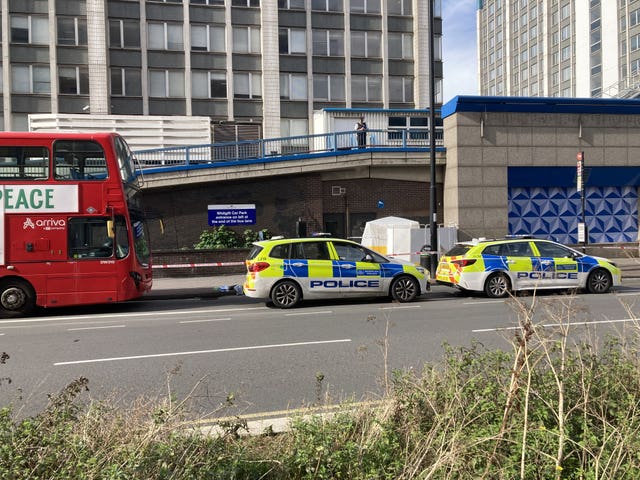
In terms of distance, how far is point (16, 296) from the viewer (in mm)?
11930

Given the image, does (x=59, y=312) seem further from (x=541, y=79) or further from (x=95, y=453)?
(x=541, y=79)

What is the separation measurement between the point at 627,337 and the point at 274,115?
110ft

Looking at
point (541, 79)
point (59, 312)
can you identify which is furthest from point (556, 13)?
point (59, 312)

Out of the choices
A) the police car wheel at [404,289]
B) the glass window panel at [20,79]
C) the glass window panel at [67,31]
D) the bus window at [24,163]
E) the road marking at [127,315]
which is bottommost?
the road marking at [127,315]

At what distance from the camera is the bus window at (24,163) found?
11844mm

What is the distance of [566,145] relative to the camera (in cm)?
2216

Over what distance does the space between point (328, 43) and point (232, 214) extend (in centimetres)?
2074

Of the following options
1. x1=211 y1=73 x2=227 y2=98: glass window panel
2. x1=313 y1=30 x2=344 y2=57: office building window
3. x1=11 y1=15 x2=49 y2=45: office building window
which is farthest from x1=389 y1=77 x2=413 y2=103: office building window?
x1=11 y1=15 x2=49 y2=45: office building window

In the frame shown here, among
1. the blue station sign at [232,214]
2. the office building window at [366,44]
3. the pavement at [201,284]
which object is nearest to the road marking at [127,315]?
the pavement at [201,284]

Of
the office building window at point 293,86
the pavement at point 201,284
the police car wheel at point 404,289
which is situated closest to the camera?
the police car wheel at point 404,289

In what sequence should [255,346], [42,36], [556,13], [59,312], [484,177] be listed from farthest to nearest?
[556,13], [42,36], [484,177], [59,312], [255,346]

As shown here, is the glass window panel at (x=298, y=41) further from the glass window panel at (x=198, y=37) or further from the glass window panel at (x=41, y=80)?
the glass window panel at (x=41, y=80)

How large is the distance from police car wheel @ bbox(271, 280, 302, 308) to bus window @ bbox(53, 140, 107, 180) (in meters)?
4.68

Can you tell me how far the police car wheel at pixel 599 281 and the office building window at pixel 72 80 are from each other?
104 feet
